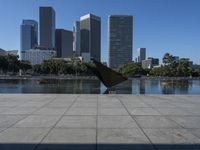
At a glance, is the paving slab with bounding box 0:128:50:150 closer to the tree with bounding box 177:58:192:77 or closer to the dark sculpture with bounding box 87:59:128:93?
the dark sculpture with bounding box 87:59:128:93

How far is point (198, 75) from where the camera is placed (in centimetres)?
14888

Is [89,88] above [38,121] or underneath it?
underneath

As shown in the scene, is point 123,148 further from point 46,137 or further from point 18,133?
point 18,133

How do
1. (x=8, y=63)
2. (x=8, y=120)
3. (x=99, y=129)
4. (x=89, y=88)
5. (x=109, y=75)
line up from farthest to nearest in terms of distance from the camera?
(x=8, y=63), (x=89, y=88), (x=109, y=75), (x=8, y=120), (x=99, y=129)

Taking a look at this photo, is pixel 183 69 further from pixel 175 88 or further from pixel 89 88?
pixel 89 88

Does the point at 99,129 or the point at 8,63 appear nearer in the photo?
the point at 99,129

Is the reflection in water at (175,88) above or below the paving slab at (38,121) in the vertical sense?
below

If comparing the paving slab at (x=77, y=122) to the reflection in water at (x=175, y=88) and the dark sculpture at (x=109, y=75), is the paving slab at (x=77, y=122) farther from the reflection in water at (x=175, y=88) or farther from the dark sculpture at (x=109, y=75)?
the reflection in water at (x=175, y=88)

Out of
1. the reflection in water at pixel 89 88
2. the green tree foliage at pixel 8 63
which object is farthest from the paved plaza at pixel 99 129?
the green tree foliage at pixel 8 63

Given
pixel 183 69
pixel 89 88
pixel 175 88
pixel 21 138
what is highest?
pixel 183 69

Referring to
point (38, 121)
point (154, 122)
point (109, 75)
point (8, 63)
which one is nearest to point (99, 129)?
point (154, 122)

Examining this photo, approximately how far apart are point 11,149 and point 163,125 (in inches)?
180

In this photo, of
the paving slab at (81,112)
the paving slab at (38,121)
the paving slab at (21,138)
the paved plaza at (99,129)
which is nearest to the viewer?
the paving slab at (21,138)

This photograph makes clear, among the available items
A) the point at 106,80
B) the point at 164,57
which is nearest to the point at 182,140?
the point at 106,80
